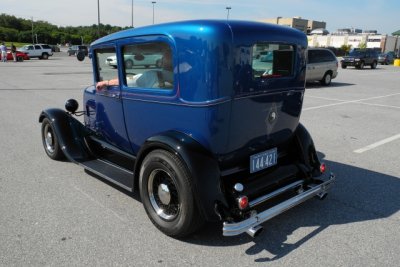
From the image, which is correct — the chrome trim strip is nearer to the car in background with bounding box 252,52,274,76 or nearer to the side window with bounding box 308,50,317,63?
the car in background with bounding box 252,52,274,76

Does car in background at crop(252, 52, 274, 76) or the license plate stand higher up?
car in background at crop(252, 52, 274, 76)

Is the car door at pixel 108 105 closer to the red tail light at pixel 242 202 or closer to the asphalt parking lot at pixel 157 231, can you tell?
the asphalt parking lot at pixel 157 231

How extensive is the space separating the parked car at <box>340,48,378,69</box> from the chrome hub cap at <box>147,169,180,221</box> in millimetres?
27763

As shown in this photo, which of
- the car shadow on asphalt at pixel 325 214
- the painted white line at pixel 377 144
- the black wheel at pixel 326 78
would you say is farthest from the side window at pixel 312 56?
the car shadow on asphalt at pixel 325 214

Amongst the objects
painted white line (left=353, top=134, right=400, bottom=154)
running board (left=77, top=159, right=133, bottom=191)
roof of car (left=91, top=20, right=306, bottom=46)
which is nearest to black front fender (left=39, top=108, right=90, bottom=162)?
running board (left=77, top=159, right=133, bottom=191)

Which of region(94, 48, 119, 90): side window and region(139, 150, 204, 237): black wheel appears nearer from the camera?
region(139, 150, 204, 237): black wheel

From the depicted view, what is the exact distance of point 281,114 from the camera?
3459 millimetres

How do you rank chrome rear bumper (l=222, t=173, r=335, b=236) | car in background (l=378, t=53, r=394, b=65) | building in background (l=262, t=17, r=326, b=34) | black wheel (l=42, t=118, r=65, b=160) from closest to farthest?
chrome rear bumper (l=222, t=173, r=335, b=236), black wheel (l=42, t=118, r=65, b=160), car in background (l=378, t=53, r=394, b=65), building in background (l=262, t=17, r=326, b=34)

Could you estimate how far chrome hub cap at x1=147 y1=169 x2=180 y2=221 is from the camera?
121 inches

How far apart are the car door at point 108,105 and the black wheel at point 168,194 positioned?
2.77 ft

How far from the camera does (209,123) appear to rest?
283 cm

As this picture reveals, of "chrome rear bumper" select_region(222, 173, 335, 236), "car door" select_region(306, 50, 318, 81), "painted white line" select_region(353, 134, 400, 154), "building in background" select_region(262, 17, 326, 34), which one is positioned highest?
"building in background" select_region(262, 17, 326, 34)

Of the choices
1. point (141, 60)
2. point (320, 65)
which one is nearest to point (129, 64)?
point (141, 60)

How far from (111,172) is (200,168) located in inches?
55.1
